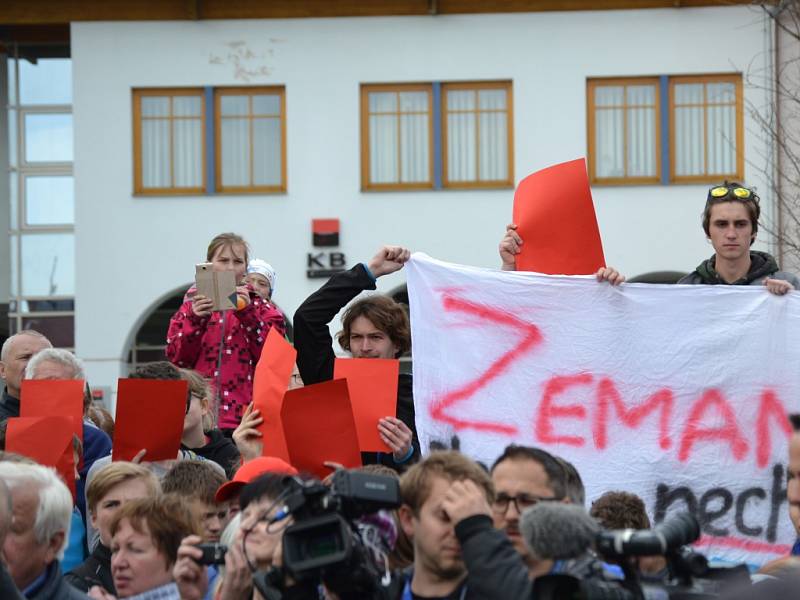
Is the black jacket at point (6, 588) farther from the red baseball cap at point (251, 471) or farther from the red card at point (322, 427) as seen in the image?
the red card at point (322, 427)

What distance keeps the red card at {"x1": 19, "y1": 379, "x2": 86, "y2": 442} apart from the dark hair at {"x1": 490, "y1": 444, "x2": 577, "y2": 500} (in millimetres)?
2962

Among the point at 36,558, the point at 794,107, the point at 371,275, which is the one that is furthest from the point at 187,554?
the point at 794,107

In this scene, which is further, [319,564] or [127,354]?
[127,354]

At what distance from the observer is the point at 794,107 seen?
65.6 feet

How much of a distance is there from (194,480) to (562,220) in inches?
77.1

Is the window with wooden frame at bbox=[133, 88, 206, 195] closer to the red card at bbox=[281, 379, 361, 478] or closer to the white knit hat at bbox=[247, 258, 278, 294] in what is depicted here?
the white knit hat at bbox=[247, 258, 278, 294]

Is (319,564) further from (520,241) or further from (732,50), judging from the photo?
(732,50)

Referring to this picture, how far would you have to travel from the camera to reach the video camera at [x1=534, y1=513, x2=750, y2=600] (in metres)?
3.00

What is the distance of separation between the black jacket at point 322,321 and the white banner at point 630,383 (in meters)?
0.32

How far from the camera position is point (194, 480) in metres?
5.63

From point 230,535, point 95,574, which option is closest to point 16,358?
point 95,574

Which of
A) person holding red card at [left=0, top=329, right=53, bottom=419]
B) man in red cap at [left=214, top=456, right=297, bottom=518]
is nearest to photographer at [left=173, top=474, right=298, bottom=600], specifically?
man in red cap at [left=214, top=456, right=297, bottom=518]

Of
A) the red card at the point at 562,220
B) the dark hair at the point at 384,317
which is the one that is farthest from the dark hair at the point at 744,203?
the dark hair at the point at 384,317

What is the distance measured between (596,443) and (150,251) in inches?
643
